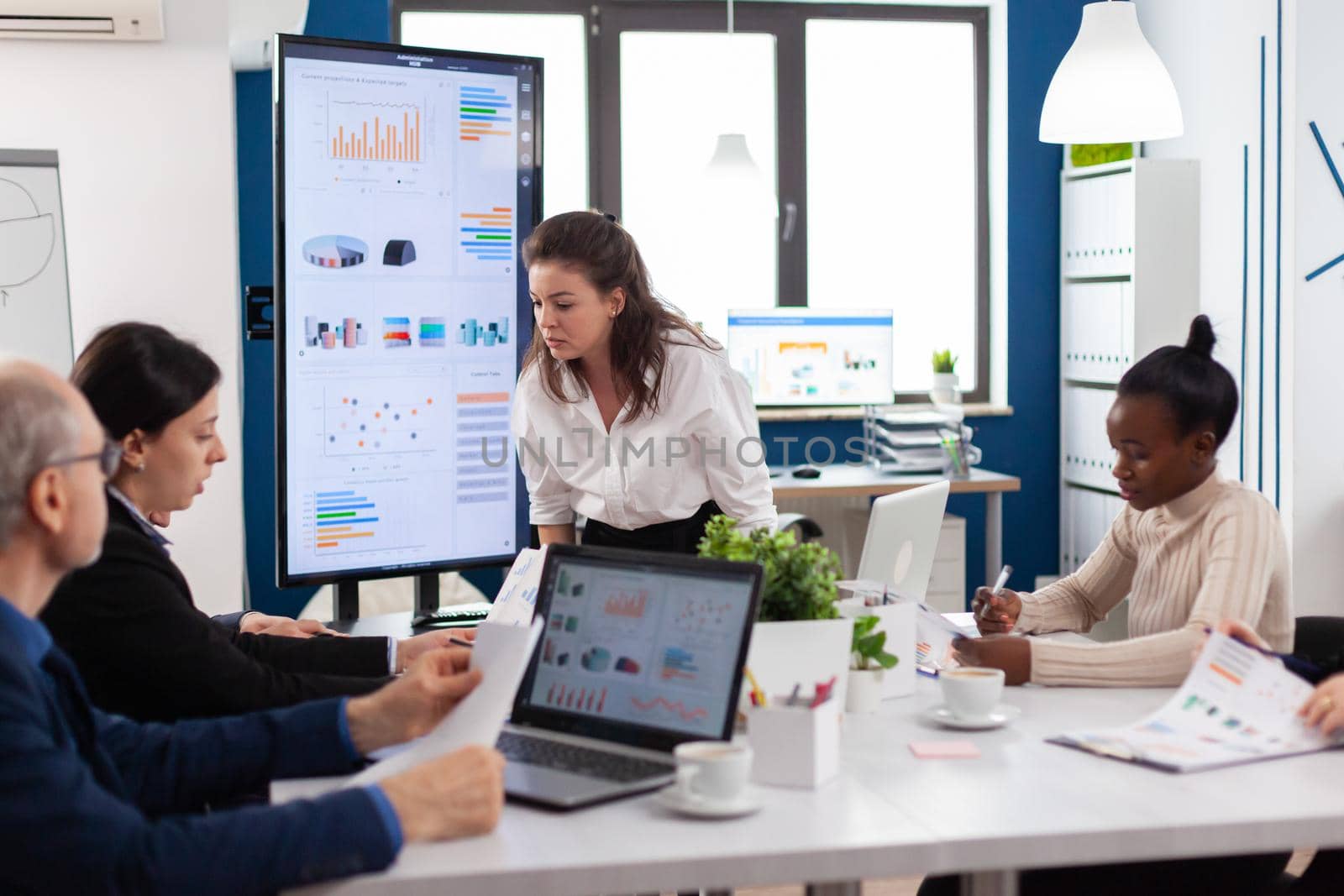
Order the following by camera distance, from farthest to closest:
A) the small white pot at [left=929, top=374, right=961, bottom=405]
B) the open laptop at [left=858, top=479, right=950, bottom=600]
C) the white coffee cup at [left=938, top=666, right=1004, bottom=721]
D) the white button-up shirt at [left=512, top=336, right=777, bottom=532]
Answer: the small white pot at [left=929, top=374, right=961, bottom=405] < the white button-up shirt at [left=512, top=336, right=777, bottom=532] < the open laptop at [left=858, top=479, right=950, bottom=600] < the white coffee cup at [left=938, top=666, right=1004, bottom=721]

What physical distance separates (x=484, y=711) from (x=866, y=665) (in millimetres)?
585

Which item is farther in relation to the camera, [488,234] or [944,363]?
[944,363]

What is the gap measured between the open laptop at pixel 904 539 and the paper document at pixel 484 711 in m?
0.71

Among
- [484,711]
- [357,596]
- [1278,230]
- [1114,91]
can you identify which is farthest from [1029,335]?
[484,711]

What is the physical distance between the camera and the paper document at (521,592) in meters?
1.98

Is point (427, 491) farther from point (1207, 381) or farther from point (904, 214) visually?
point (904, 214)

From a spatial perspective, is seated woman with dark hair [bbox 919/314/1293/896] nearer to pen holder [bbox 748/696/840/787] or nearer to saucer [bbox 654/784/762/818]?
pen holder [bbox 748/696/840/787]

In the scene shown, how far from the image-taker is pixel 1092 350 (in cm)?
545

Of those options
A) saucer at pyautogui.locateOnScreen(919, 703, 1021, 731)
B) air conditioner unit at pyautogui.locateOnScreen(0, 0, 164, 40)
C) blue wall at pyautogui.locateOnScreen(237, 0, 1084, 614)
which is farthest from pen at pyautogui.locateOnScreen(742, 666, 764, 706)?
blue wall at pyautogui.locateOnScreen(237, 0, 1084, 614)

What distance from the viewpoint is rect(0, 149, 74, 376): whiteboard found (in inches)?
137

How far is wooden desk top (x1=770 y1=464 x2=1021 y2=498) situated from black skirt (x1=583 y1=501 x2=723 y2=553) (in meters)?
1.94

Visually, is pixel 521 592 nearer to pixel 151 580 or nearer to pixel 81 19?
pixel 151 580

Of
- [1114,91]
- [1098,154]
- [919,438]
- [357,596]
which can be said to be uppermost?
[1098,154]

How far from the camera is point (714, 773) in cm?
136
